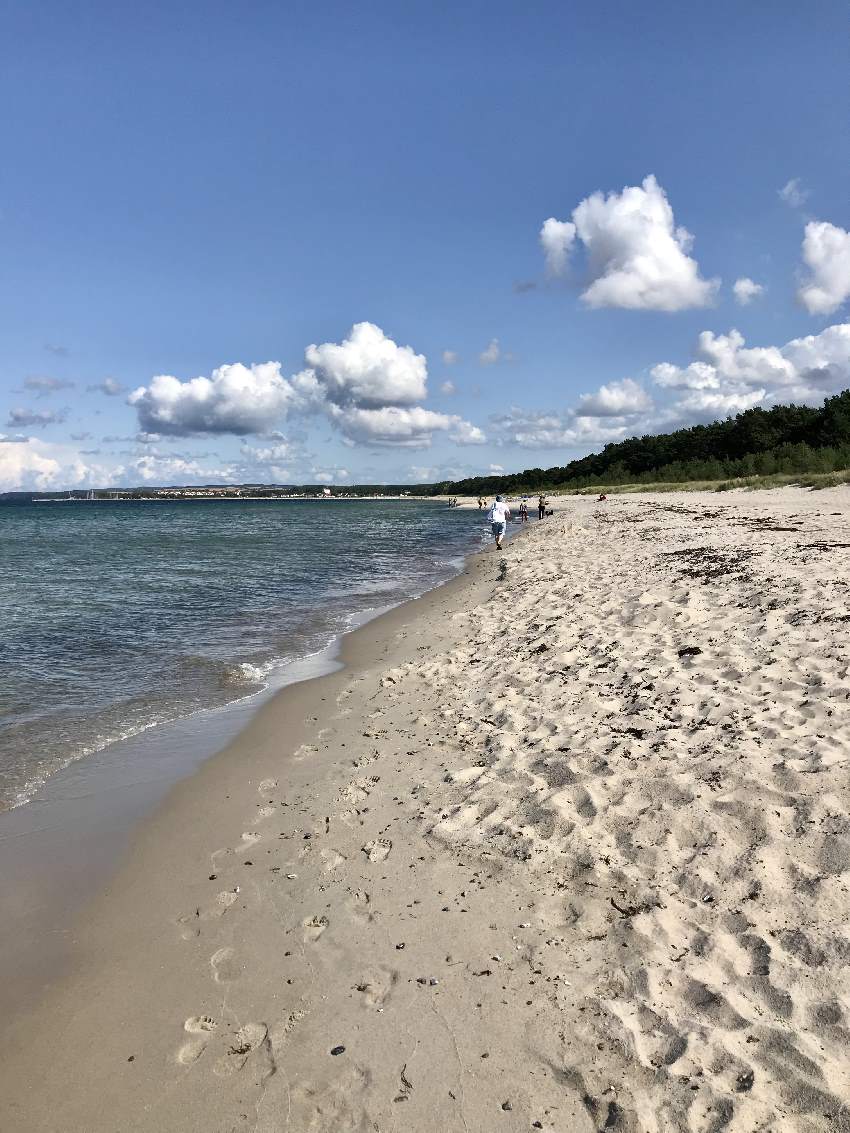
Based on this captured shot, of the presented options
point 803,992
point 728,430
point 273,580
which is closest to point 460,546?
point 273,580

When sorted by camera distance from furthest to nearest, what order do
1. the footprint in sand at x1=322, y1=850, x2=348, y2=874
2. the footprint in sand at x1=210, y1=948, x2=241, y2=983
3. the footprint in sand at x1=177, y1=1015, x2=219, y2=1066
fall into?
1. the footprint in sand at x1=322, y1=850, x2=348, y2=874
2. the footprint in sand at x1=210, y1=948, x2=241, y2=983
3. the footprint in sand at x1=177, y1=1015, x2=219, y2=1066

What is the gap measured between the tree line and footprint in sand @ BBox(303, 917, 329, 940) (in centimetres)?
5098

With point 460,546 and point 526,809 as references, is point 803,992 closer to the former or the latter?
point 526,809

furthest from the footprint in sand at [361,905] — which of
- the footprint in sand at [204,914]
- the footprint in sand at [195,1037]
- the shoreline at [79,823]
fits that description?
the shoreline at [79,823]

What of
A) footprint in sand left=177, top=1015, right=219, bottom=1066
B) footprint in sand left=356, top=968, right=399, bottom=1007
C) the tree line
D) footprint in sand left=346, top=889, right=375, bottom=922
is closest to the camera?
footprint in sand left=177, top=1015, right=219, bottom=1066

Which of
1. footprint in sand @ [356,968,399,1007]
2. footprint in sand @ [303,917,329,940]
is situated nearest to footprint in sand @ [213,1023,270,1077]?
footprint in sand @ [356,968,399,1007]

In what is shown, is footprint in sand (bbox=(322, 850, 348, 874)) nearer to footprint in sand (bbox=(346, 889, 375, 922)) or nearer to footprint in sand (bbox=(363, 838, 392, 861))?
footprint in sand (bbox=(363, 838, 392, 861))

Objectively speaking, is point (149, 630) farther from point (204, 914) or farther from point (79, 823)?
point (204, 914)

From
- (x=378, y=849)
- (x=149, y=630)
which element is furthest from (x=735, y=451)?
(x=378, y=849)

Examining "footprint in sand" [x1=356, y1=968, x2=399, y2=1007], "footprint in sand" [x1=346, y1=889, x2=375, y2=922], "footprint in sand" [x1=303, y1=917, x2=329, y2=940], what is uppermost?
"footprint in sand" [x1=356, y1=968, x2=399, y2=1007]

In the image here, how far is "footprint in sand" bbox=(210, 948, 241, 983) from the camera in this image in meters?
4.14

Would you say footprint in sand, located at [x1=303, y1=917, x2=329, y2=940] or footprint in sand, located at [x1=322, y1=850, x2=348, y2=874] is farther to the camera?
footprint in sand, located at [x1=322, y1=850, x2=348, y2=874]

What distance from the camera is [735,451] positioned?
81.2 metres

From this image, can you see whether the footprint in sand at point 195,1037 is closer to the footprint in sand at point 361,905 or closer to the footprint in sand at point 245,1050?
the footprint in sand at point 245,1050
